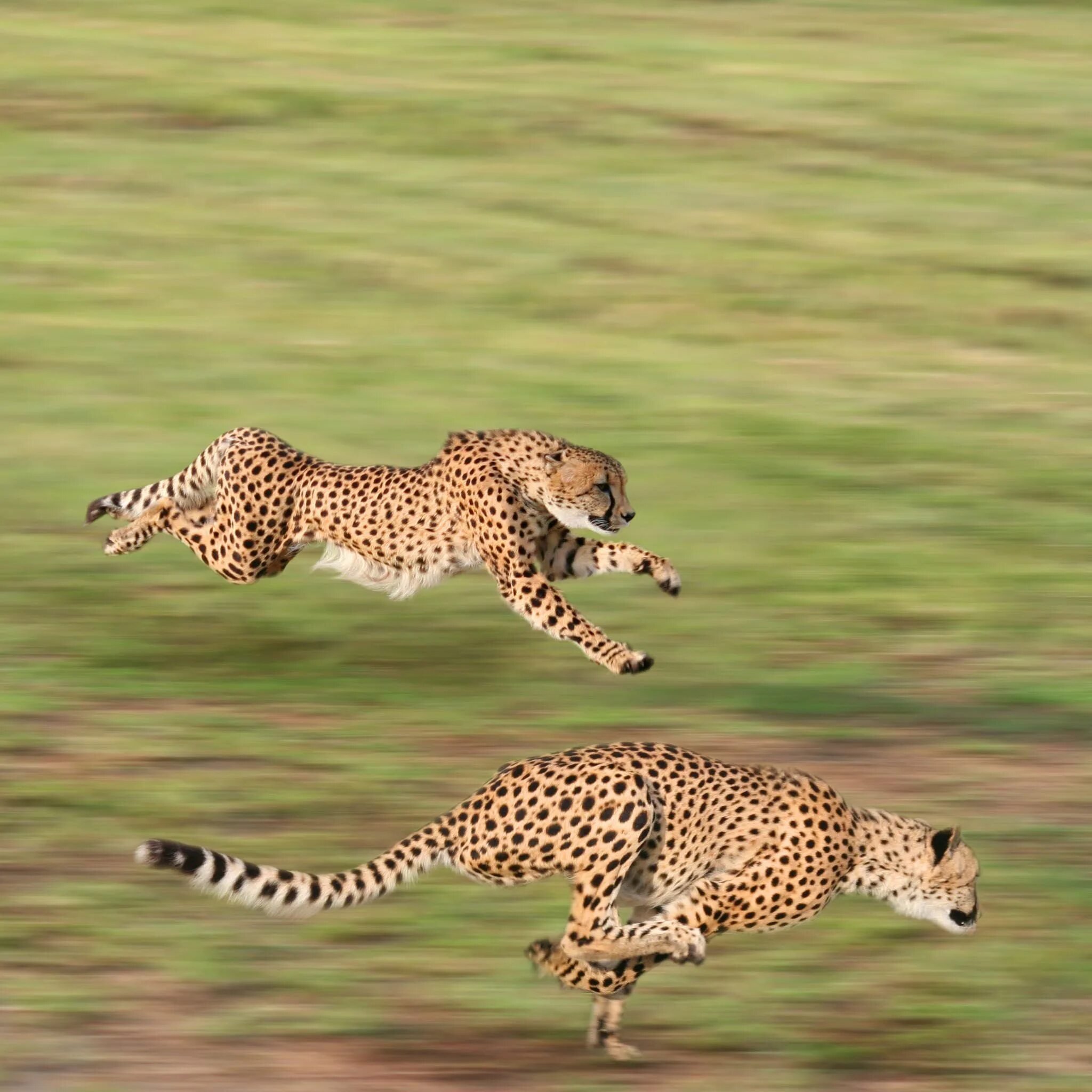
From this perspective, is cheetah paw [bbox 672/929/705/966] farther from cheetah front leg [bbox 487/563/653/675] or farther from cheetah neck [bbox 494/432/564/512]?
cheetah neck [bbox 494/432/564/512]

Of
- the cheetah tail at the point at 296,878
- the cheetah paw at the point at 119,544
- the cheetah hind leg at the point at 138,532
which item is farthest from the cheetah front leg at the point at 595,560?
the cheetah tail at the point at 296,878

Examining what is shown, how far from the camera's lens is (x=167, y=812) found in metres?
6.87

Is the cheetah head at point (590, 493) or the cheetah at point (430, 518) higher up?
the cheetah head at point (590, 493)

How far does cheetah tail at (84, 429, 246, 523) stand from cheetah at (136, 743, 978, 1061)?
2.77 metres

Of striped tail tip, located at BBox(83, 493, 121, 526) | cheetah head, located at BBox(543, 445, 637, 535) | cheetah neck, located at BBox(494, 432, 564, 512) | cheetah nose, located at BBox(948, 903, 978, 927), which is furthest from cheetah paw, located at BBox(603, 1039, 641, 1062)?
striped tail tip, located at BBox(83, 493, 121, 526)

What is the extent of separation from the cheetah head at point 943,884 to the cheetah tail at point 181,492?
3.28m

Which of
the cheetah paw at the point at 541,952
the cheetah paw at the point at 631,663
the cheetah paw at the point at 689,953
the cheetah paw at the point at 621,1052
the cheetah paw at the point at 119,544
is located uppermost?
the cheetah paw at the point at 631,663

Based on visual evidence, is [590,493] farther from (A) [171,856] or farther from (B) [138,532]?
(A) [171,856]

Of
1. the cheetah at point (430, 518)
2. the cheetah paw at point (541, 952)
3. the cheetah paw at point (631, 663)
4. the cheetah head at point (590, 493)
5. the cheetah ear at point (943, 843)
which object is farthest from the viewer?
the cheetah at point (430, 518)

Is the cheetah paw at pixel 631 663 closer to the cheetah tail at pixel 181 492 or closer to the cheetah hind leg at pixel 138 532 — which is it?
the cheetah tail at pixel 181 492

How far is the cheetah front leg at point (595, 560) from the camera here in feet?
24.7

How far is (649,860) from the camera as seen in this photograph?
5.55m

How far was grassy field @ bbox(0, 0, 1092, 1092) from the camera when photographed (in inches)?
234

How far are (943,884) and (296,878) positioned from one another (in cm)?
157
